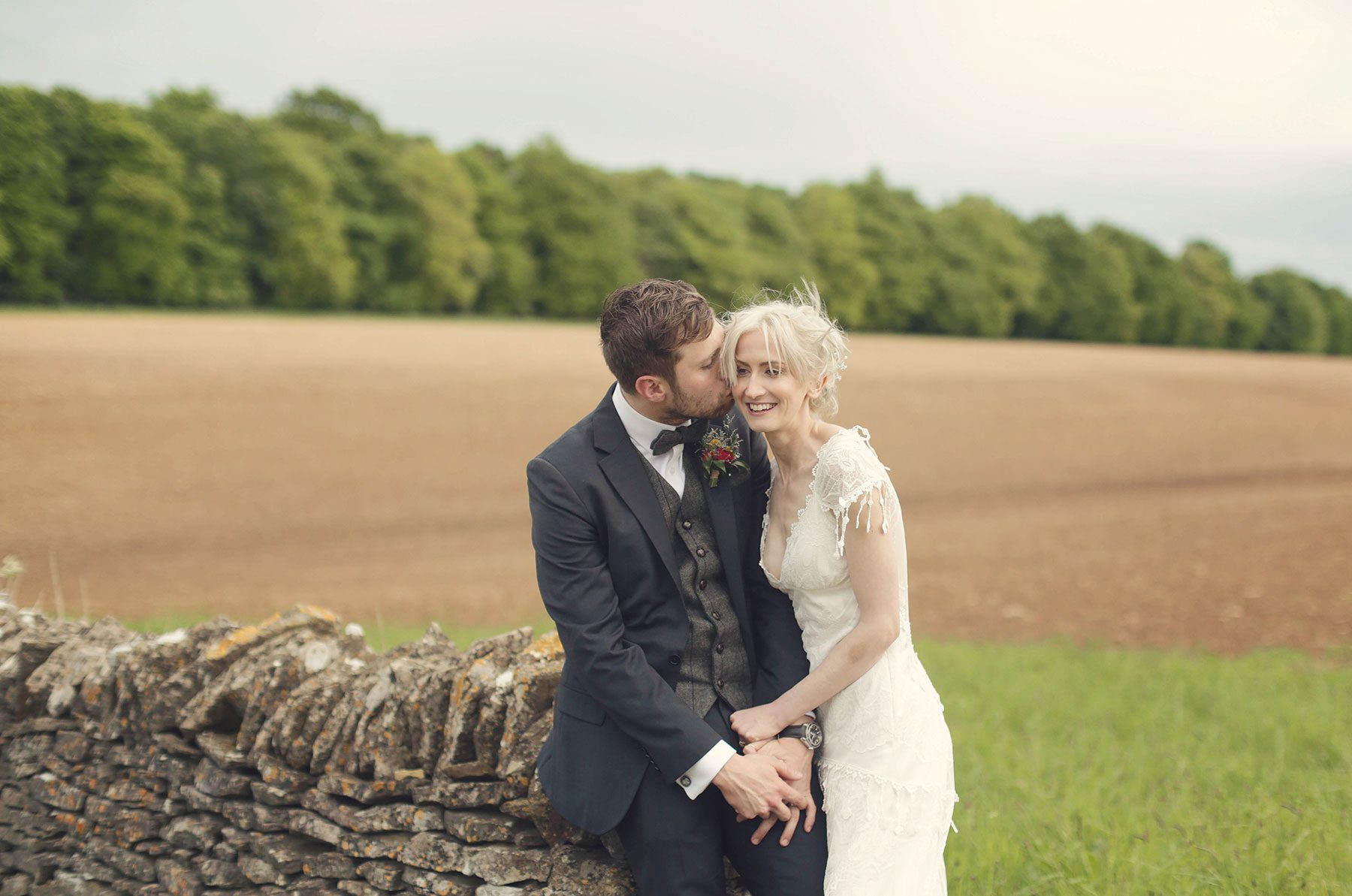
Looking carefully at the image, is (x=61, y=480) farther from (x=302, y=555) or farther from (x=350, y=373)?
(x=350, y=373)

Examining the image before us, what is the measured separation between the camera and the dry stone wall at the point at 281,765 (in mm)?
3041

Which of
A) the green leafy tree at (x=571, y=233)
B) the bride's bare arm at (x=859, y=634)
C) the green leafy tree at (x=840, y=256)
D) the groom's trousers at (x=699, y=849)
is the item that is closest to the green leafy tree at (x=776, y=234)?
the green leafy tree at (x=840, y=256)

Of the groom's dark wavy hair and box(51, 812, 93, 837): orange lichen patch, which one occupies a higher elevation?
the groom's dark wavy hair

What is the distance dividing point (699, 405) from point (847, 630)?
0.78 meters

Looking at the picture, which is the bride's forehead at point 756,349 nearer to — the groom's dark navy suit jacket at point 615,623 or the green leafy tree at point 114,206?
the groom's dark navy suit jacket at point 615,623

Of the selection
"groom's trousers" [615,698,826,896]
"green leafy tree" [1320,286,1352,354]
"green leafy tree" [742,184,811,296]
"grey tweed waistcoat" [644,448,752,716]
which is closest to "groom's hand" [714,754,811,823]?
"groom's trousers" [615,698,826,896]

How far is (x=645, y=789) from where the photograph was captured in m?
2.65

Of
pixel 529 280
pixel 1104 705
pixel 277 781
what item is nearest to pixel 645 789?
pixel 277 781

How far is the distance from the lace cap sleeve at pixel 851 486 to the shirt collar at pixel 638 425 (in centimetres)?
48

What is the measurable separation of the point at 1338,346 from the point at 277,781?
111 meters

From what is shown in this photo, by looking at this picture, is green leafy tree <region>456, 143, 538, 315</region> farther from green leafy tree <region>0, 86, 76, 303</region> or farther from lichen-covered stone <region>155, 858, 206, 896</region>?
lichen-covered stone <region>155, 858, 206, 896</region>

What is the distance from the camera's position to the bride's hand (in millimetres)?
2656

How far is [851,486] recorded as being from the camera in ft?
8.56

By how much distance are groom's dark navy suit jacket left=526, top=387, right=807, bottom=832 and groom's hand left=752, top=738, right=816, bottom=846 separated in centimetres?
16
